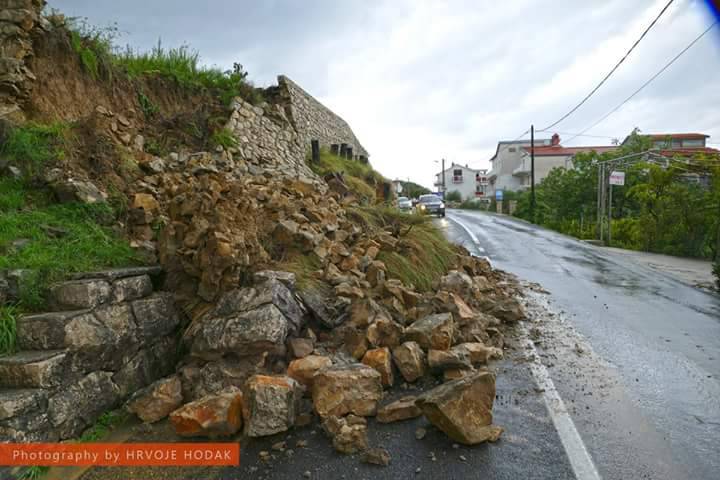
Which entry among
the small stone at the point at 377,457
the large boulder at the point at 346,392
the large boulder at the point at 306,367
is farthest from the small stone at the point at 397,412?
the large boulder at the point at 306,367

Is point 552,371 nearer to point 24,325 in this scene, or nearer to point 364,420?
point 364,420

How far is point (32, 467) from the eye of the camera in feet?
7.51

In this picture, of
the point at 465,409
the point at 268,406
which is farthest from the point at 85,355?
the point at 465,409

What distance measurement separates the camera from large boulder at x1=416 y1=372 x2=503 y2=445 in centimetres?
257

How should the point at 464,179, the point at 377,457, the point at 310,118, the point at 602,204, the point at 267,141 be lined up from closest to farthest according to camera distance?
the point at 377,457
the point at 267,141
the point at 310,118
the point at 602,204
the point at 464,179

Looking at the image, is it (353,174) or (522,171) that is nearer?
(353,174)

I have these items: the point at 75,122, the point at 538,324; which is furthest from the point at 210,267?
the point at 538,324

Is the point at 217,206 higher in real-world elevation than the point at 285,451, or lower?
higher

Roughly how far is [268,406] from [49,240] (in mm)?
2569

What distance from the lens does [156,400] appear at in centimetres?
293

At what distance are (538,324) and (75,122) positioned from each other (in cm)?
653

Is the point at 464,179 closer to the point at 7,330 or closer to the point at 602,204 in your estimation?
the point at 602,204

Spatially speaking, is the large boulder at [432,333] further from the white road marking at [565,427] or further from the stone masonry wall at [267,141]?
the stone masonry wall at [267,141]

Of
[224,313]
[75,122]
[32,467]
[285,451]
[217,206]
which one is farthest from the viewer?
[75,122]
